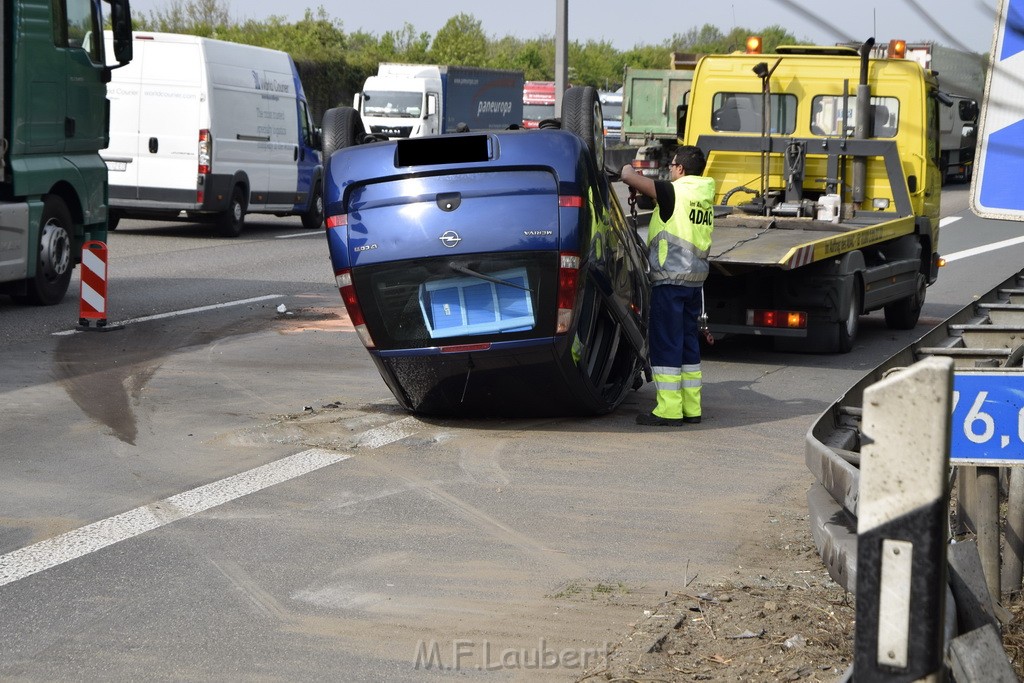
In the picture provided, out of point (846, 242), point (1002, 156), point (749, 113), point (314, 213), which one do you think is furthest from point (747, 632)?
point (314, 213)

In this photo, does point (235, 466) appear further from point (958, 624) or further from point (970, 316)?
point (958, 624)

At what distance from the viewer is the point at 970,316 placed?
313 inches

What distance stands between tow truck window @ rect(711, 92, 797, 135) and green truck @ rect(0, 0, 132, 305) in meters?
5.75

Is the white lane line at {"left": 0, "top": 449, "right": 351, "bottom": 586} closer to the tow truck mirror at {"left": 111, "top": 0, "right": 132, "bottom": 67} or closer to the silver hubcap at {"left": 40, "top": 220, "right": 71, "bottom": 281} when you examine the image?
the silver hubcap at {"left": 40, "top": 220, "right": 71, "bottom": 281}

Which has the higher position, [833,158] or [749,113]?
[749,113]

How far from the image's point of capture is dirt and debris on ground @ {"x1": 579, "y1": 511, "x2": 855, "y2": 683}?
4688mm

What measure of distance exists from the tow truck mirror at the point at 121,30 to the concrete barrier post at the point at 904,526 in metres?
12.5

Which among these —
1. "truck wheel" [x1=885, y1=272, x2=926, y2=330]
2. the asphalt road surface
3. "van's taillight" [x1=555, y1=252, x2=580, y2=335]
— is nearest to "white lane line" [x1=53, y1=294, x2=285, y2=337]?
the asphalt road surface

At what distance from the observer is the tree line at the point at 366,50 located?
4897 cm

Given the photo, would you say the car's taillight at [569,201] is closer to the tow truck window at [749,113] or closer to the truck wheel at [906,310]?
the tow truck window at [749,113]

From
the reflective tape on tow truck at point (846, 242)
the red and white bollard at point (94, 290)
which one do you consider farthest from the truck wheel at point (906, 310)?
the red and white bollard at point (94, 290)

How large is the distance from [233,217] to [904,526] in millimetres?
19820

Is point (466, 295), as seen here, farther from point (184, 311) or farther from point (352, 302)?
point (184, 311)

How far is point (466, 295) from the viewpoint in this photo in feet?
26.7
